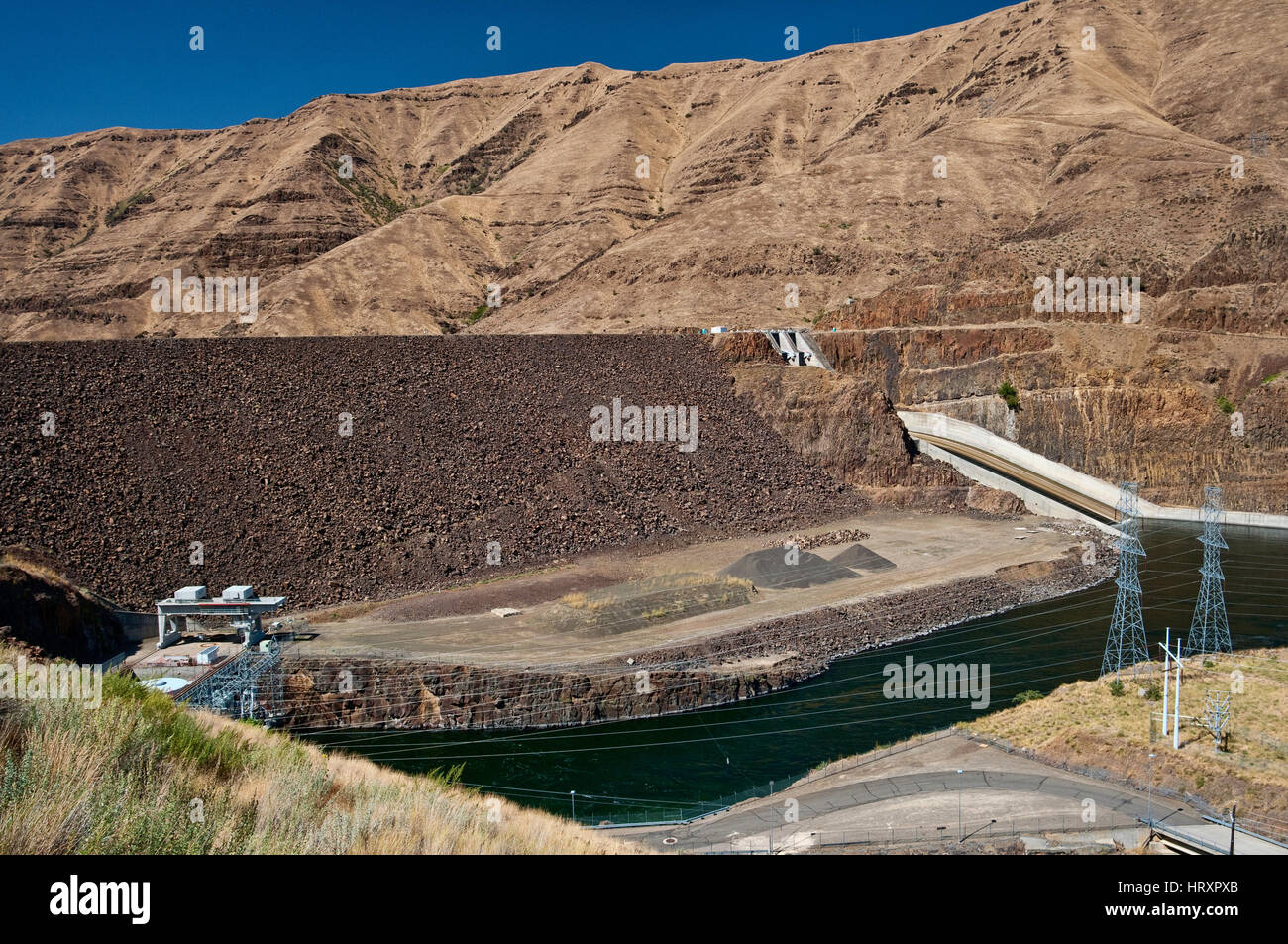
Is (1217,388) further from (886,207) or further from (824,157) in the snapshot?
(824,157)

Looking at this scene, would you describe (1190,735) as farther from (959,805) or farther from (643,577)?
(643,577)

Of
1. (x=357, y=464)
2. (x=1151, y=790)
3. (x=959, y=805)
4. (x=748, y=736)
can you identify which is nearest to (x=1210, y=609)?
(x=1151, y=790)

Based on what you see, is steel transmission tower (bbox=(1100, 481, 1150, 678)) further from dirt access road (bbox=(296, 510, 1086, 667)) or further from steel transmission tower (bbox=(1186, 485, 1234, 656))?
dirt access road (bbox=(296, 510, 1086, 667))

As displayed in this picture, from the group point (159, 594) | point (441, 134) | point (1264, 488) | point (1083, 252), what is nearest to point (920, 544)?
point (1264, 488)

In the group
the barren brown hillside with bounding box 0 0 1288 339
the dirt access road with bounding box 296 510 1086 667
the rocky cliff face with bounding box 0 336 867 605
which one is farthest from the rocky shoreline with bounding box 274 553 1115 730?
the barren brown hillside with bounding box 0 0 1288 339

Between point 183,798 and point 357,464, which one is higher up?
point 357,464

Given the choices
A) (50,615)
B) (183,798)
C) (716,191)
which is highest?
(716,191)

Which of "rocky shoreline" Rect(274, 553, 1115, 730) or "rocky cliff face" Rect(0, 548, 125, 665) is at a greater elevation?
"rocky cliff face" Rect(0, 548, 125, 665)
